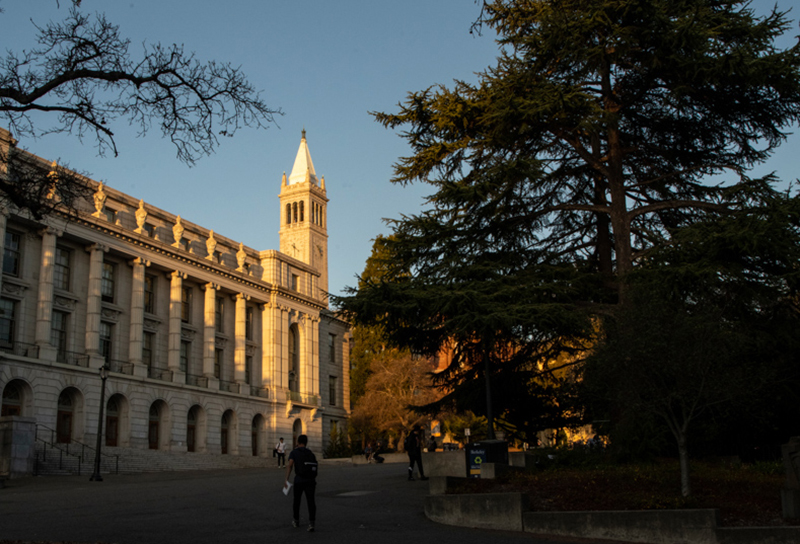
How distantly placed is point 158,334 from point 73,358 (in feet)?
27.7

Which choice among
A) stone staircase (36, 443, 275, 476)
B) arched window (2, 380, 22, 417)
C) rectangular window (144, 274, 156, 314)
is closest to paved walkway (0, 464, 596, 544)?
stone staircase (36, 443, 275, 476)

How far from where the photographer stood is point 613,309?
19984 mm

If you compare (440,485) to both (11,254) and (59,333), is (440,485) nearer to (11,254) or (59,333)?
(11,254)

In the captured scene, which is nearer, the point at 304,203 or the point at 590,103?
the point at 590,103

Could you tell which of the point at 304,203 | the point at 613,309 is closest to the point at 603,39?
the point at 613,309

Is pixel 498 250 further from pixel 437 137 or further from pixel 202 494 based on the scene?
pixel 202 494

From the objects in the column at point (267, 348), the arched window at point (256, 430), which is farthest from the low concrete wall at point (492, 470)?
the column at point (267, 348)

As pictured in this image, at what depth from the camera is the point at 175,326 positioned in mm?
51250

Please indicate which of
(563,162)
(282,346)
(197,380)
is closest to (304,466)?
(563,162)

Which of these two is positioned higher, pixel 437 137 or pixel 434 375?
pixel 437 137

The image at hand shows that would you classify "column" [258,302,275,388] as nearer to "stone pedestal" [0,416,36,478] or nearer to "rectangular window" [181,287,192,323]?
"rectangular window" [181,287,192,323]

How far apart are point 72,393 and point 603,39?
34.7 m

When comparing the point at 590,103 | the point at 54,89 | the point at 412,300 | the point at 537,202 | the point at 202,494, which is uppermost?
the point at 590,103

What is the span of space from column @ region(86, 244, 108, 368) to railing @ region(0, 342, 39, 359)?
145 inches
